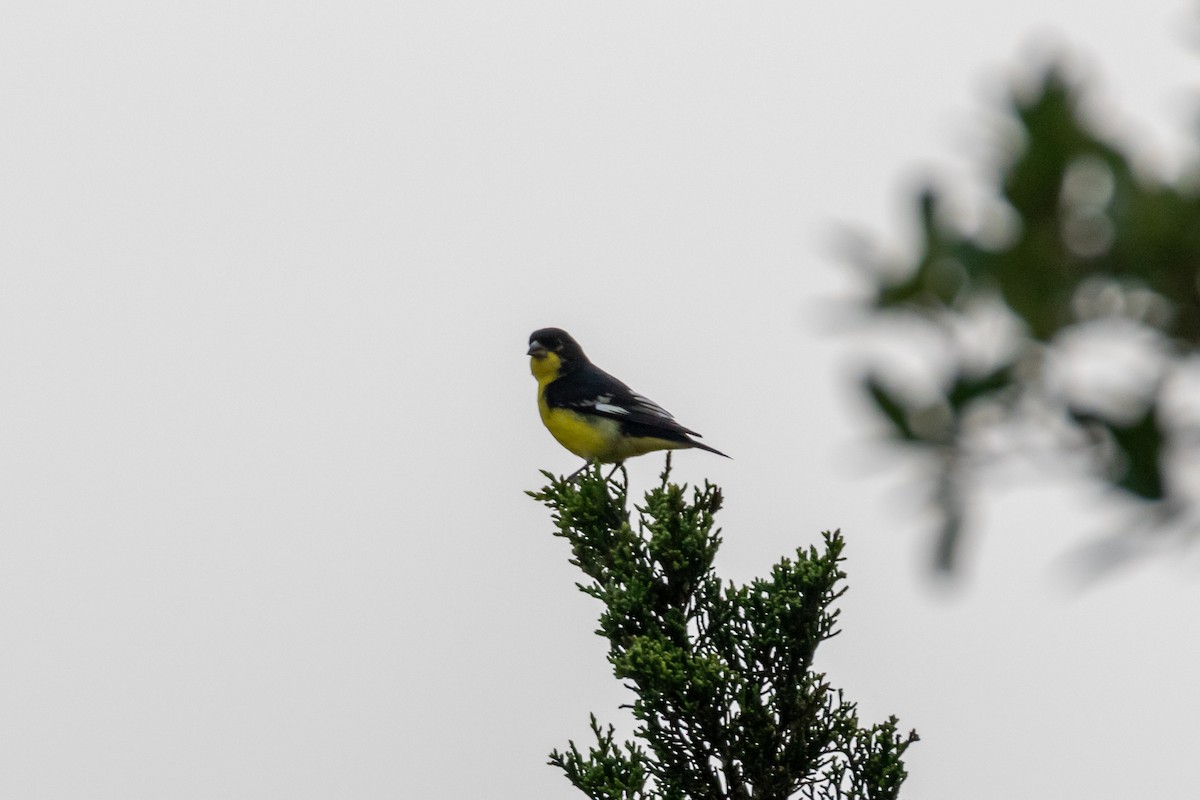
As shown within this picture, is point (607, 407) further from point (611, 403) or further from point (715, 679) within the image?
point (715, 679)

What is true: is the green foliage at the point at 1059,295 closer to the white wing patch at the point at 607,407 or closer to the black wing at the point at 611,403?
the black wing at the point at 611,403

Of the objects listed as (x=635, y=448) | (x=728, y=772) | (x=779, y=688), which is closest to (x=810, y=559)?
(x=779, y=688)

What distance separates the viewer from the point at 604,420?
10.1 metres

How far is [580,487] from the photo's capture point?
6.02 m

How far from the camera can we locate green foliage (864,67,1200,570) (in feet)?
4.81

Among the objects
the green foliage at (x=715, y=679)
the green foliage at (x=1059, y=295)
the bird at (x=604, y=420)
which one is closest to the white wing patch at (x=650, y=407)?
the bird at (x=604, y=420)

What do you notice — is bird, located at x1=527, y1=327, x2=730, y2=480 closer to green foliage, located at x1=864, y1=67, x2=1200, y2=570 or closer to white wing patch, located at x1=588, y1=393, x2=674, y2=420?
white wing patch, located at x1=588, y1=393, x2=674, y2=420

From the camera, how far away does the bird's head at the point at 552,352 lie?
1148 centimetres

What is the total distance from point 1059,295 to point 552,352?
1016cm

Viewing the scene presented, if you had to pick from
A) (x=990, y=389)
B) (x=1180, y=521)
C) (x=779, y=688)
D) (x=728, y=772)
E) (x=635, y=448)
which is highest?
(x=635, y=448)

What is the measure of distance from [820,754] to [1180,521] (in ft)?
12.9

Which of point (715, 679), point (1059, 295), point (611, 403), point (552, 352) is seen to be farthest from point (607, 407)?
point (1059, 295)

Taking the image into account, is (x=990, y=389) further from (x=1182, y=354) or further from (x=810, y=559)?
(x=810, y=559)

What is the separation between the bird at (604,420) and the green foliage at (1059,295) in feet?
25.9
